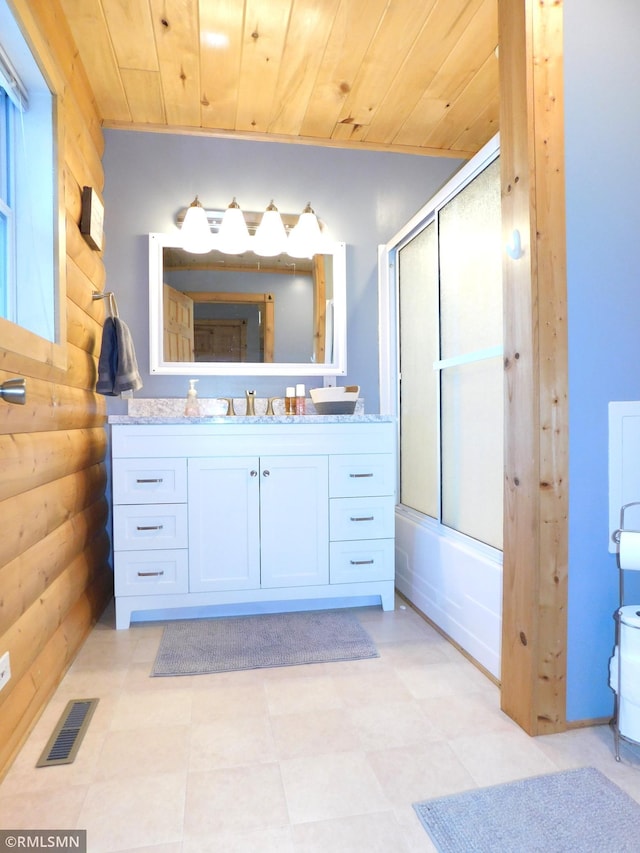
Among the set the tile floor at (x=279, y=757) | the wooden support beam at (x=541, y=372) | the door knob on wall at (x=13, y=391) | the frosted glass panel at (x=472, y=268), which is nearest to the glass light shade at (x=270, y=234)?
the frosted glass panel at (x=472, y=268)

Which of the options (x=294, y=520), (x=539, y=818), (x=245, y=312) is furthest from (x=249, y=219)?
(x=539, y=818)

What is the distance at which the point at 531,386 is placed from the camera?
141 cm

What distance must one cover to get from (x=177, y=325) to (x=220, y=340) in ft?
0.74

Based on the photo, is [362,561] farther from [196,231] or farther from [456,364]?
[196,231]

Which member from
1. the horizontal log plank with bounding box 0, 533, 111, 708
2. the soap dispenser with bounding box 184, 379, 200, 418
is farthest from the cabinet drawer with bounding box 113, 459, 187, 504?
the soap dispenser with bounding box 184, 379, 200, 418

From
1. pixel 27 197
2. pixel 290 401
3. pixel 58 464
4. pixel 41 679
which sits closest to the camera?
pixel 41 679

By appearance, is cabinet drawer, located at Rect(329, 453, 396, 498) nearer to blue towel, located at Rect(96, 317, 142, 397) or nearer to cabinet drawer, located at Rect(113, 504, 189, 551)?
cabinet drawer, located at Rect(113, 504, 189, 551)

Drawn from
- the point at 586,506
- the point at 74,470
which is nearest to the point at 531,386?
the point at 586,506

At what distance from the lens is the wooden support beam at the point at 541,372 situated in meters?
1.40

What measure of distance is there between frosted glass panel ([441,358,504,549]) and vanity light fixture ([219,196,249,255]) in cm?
128

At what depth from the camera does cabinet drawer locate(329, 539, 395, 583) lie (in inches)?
90.6

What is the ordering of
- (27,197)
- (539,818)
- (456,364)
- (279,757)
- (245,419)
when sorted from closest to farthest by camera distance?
(539,818) < (279,757) < (27,197) < (456,364) < (245,419)

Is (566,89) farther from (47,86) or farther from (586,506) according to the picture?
(47,86)

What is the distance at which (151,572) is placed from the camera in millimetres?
2146
